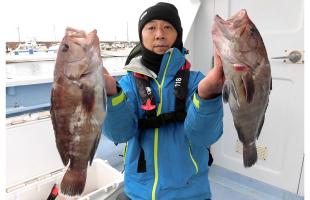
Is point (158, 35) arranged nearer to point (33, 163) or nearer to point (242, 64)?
point (242, 64)

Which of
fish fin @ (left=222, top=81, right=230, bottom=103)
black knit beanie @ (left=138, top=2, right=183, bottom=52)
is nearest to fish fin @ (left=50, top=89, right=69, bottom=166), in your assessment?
fish fin @ (left=222, top=81, right=230, bottom=103)

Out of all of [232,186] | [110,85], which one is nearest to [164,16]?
[110,85]

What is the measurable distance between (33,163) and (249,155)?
1.64m

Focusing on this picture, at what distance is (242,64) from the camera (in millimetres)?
728

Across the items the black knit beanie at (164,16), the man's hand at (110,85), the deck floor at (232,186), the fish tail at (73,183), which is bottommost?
the deck floor at (232,186)

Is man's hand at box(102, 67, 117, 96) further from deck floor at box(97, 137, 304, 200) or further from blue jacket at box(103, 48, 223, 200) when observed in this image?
deck floor at box(97, 137, 304, 200)

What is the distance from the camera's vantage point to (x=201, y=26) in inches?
116

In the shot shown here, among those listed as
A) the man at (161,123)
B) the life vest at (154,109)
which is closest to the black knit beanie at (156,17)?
the man at (161,123)

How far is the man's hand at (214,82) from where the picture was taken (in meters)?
0.78

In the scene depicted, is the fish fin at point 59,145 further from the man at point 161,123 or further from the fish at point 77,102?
the man at point 161,123

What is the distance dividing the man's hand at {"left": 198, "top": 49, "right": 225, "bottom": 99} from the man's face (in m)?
0.48

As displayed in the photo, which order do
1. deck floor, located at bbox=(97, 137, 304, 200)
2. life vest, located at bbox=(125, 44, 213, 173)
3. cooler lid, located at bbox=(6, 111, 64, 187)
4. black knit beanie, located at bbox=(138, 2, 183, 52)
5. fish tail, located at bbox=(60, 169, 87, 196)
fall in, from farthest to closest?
deck floor, located at bbox=(97, 137, 304, 200) < cooler lid, located at bbox=(6, 111, 64, 187) < black knit beanie, located at bbox=(138, 2, 183, 52) < life vest, located at bbox=(125, 44, 213, 173) < fish tail, located at bbox=(60, 169, 87, 196)

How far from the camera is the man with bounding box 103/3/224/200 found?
1227 millimetres
